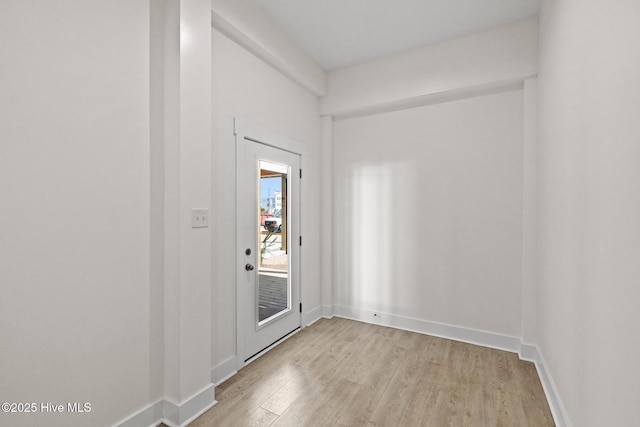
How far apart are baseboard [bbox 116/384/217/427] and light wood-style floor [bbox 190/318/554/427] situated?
0.08 metres

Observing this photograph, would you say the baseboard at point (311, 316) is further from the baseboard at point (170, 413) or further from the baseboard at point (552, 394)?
the baseboard at point (552, 394)

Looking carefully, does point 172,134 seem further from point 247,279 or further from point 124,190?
point 247,279

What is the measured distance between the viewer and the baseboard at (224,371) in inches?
89.0

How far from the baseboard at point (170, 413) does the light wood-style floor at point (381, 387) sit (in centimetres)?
8

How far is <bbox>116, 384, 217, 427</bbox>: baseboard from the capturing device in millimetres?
1778

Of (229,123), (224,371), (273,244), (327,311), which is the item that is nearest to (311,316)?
(327,311)

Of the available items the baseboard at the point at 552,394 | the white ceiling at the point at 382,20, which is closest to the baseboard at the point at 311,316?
the baseboard at the point at 552,394

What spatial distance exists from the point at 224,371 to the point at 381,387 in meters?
1.29

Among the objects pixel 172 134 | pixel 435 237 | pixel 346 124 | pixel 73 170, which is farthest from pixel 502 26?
pixel 73 170

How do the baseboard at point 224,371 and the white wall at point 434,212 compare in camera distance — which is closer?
the baseboard at point 224,371

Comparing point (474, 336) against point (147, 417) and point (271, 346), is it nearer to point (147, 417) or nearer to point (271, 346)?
point (271, 346)

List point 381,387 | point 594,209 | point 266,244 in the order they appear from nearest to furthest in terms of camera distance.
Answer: point 594,209
point 381,387
point 266,244

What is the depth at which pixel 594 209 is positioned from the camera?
1.35m

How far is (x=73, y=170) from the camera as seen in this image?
1.51 meters
